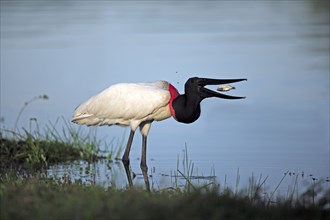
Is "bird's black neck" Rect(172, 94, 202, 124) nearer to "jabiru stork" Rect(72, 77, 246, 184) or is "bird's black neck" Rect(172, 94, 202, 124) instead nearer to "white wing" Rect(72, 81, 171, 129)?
"jabiru stork" Rect(72, 77, 246, 184)

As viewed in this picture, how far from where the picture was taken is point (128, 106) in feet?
29.9

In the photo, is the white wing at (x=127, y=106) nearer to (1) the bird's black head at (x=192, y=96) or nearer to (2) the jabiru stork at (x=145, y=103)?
(2) the jabiru stork at (x=145, y=103)

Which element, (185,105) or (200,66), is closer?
(185,105)

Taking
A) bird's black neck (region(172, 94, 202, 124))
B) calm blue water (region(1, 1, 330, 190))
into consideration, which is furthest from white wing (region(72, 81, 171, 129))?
calm blue water (region(1, 1, 330, 190))

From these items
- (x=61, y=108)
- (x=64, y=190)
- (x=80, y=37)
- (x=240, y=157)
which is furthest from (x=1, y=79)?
(x=64, y=190)

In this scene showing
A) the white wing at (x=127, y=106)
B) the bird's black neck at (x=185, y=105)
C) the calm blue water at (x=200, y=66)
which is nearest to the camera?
the white wing at (x=127, y=106)

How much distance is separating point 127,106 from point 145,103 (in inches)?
8.2

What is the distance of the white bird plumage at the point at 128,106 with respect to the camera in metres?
9.03

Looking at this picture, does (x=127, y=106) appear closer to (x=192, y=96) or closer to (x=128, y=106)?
(x=128, y=106)

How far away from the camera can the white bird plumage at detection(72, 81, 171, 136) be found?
903 cm

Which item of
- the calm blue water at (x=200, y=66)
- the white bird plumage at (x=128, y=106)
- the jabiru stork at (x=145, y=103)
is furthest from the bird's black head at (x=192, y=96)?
the calm blue water at (x=200, y=66)

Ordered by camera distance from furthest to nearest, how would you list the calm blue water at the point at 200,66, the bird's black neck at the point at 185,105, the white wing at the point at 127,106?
1. the calm blue water at the point at 200,66
2. the bird's black neck at the point at 185,105
3. the white wing at the point at 127,106

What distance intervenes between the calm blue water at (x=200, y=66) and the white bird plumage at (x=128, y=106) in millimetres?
920

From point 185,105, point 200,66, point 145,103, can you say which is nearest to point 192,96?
point 185,105
